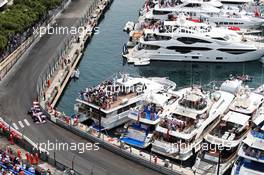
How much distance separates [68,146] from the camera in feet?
169

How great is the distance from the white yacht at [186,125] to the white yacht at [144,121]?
100 centimetres

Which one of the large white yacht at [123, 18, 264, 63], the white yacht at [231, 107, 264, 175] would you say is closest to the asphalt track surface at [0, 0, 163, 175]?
the white yacht at [231, 107, 264, 175]

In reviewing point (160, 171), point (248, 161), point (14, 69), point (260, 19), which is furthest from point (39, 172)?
point (260, 19)

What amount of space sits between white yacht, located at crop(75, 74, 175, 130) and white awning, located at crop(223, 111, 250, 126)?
33.7ft

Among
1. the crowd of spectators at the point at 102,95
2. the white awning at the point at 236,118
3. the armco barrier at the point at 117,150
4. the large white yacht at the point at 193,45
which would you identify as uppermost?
the large white yacht at the point at 193,45

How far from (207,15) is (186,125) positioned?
1620 inches

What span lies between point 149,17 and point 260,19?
60.4 feet

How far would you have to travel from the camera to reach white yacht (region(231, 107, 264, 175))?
4594 cm

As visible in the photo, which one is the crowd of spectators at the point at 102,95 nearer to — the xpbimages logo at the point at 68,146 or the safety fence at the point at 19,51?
the xpbimages logo at the point at 68,146

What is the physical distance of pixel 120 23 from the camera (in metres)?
101

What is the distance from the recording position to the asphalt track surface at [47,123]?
48.1 meters

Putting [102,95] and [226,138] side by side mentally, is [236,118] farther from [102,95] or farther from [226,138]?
[102,95]

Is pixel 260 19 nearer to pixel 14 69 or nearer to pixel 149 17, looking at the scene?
pixel 149 17

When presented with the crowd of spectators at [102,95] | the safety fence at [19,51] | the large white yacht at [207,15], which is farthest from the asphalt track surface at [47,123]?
the large white yacht at [207,15]
